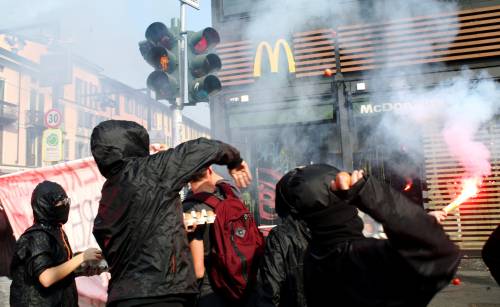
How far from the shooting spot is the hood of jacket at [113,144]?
6.73ft

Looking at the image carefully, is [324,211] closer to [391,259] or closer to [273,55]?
[391,259]

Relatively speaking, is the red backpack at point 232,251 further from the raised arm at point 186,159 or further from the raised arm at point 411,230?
the raised arm at point 411,230

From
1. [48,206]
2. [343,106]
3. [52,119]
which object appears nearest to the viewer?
[48,206]

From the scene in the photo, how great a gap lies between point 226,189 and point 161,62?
7.60 ft

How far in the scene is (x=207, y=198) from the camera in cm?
268

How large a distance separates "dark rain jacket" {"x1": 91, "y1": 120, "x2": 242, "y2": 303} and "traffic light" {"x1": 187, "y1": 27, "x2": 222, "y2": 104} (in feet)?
8.72

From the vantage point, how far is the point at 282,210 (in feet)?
8.41

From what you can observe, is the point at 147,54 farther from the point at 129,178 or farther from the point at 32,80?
the point at 32,80

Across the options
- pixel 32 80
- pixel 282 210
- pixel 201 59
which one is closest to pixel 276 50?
pixel 201 59

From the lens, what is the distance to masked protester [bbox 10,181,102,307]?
8.40ft

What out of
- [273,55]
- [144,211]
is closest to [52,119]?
[273,55]

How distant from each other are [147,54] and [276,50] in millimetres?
3780

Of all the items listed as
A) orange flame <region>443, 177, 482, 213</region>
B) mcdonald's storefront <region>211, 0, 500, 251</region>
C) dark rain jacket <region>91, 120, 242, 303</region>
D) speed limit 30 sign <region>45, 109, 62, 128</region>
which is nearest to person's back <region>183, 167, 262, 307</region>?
dark rain jacket <region>91, 120, 242, 303</region>

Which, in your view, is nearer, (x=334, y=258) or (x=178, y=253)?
(x=334, y=258)
